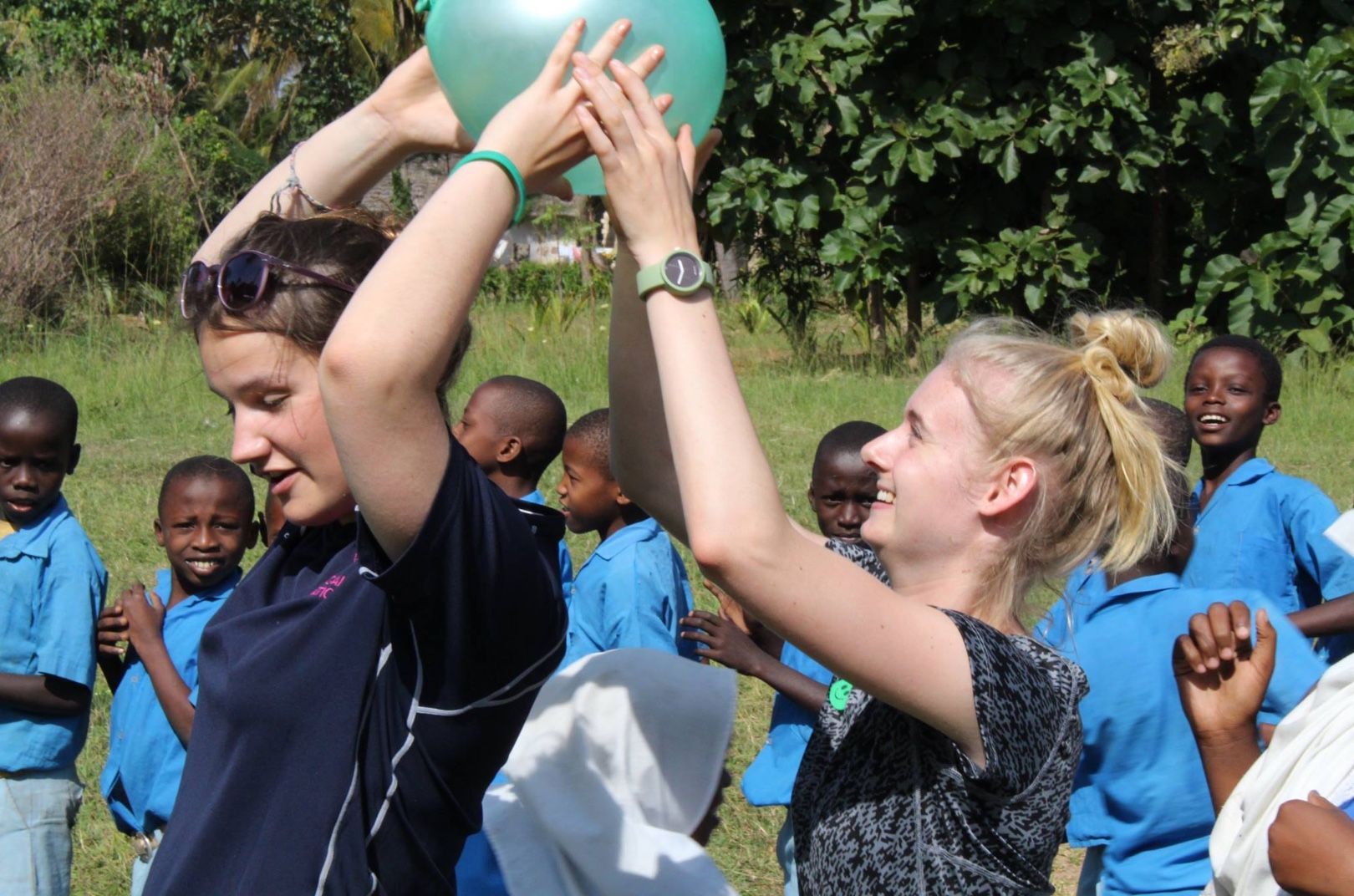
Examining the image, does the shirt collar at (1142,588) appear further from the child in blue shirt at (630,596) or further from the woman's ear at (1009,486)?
the woman's ear at (1009,486)

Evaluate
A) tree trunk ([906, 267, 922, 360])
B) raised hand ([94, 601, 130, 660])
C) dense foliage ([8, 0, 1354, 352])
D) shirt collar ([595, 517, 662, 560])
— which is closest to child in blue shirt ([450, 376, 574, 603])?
shirt collar ([595, 517, 662, 560])

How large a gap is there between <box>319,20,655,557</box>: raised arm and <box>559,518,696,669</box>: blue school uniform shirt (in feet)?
7.48

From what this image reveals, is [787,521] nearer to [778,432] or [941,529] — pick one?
[941,529]

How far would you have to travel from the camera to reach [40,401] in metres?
3.84

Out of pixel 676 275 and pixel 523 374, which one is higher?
pixel 676 275

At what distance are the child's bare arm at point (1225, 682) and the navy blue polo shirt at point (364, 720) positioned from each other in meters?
1.09

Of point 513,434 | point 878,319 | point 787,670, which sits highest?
point 513,434

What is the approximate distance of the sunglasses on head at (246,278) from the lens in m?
1.76

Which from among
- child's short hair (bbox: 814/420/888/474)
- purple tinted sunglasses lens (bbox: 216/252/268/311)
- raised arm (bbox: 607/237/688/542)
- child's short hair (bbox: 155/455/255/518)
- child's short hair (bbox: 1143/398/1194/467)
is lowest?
child's short hair (bbox: 1143/398/1194/467)

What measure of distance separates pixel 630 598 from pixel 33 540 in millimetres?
1515

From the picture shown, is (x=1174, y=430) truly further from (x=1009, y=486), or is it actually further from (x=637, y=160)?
(x=637, y=160)

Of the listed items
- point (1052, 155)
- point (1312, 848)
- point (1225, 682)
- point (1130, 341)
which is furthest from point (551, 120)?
point (1052, 155)

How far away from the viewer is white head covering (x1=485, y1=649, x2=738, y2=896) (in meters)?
2.28

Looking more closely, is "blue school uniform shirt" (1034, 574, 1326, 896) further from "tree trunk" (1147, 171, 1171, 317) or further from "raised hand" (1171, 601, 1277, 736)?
"tree trunk" (1147, 171, 1171, 317)
